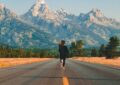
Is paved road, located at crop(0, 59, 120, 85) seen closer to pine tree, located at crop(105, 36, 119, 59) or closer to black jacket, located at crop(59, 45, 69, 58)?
black jacket, located at crop(59, 45, 69, 58)

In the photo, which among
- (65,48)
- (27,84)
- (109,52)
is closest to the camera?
(27,84)

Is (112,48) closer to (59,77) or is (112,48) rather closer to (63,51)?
(63,51)

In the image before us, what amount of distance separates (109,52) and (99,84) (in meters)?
153

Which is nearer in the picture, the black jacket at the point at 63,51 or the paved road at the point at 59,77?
the paved road at the point at 59,77

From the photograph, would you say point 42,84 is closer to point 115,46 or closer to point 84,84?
point 84,84

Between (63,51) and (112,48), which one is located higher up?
(112,48)

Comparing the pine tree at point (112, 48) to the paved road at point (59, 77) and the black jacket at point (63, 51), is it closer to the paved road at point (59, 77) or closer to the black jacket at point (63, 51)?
the black jacket at point (63, 51)

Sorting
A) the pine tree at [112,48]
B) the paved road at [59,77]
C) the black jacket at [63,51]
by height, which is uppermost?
the pine tree at [112,48]

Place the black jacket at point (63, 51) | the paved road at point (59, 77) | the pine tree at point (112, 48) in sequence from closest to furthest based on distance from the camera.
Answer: the paved road at point (59, 77) → the black jacket at point (63, 51) → the pine tree at point (112, 48)

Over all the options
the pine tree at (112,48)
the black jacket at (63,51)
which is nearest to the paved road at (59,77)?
the black jacket at (63,51)

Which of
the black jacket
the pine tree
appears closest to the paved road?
the black jacket

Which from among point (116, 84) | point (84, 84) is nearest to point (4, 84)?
point (84, 84)

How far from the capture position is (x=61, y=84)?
22.1 metres

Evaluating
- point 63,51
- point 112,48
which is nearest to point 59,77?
point 63,51
